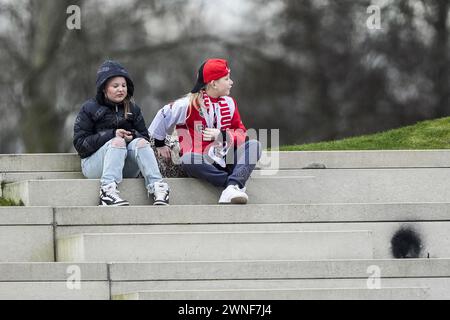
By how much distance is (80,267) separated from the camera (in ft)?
41.3

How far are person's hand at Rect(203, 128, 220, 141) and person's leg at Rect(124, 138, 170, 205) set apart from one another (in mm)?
455

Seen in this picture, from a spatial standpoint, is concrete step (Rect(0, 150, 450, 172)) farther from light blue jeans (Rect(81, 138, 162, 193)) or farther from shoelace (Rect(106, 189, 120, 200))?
shoelace (Rect(106, 189, 120, 200))

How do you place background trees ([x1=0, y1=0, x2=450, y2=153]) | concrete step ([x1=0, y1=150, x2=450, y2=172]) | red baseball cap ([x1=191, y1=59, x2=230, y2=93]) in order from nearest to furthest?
red baseball cap ([x1=191, y1=59, x2=230, y2=93]) < concrete step ([x1=0, y1=150, x2=450, y2=172]) < background trees ([x1=0, y1=0, x2=450, y2=153])

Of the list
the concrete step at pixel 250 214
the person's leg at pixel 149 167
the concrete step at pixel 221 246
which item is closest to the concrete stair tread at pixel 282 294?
the concrete step at pixel 221 246

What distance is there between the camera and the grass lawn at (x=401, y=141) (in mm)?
17016

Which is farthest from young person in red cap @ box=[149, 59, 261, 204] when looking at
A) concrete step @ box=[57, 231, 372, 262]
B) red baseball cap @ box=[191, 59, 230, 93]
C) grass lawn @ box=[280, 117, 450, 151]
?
grass lawn @ box=[280, 117, 450, 151]

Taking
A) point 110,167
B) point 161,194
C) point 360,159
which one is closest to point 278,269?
point 161,194

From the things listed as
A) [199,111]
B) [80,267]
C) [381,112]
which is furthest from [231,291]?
[381,112]

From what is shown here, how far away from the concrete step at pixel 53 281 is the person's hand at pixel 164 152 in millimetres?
1931

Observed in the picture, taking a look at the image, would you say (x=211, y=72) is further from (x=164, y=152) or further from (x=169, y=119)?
(x=164, y=152)

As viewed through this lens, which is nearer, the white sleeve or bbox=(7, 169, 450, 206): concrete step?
bbox=(7, 169, 450, 206): concrete step

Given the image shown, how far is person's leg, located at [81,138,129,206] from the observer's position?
13656 millimetres

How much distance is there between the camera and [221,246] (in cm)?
1307

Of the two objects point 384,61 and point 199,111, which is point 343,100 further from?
point 199,111
